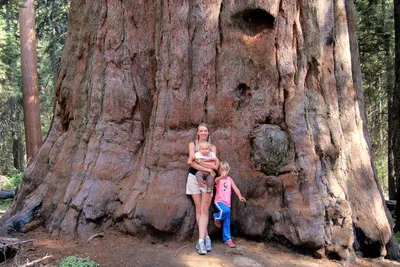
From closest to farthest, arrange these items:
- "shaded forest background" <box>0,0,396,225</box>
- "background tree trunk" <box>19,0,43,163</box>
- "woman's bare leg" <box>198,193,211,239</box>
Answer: "woman's bare leg" <box>198,193,211,239</box>
"shaded forest background" <box>0,0,396,225</box>
"background tree trunk" <box>19,0,43,163</box>

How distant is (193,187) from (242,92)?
5.86 ft

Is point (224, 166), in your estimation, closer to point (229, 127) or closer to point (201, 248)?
point (229, 127)

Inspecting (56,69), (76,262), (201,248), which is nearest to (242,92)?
(201,248)

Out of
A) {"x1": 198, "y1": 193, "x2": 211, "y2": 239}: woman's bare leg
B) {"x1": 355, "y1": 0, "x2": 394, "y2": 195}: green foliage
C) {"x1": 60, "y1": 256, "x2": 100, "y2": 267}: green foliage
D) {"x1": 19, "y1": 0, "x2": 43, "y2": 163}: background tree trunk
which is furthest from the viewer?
{"x1": 19, "y1": 0, "x2": 43, "y2": 163}: background tree trunk

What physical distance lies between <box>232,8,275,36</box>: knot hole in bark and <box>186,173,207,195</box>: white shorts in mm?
2566

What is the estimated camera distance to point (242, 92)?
6.29 metres

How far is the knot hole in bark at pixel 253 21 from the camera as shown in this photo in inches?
243

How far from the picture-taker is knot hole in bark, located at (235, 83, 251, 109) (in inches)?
245

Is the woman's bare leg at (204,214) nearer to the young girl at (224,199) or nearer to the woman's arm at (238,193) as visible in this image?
the young girl at (224,199)

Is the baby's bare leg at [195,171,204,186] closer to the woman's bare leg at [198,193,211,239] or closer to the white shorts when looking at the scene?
the white shorts

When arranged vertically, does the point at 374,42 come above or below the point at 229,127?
above

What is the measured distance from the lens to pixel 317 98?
6.34 meters

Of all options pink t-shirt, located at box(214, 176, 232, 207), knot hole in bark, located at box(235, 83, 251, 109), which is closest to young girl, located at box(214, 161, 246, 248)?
pink t-shirt, located at box(214, 176, 232, 207)

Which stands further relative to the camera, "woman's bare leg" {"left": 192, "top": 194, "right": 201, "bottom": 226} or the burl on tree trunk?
the burl on tree trunk
